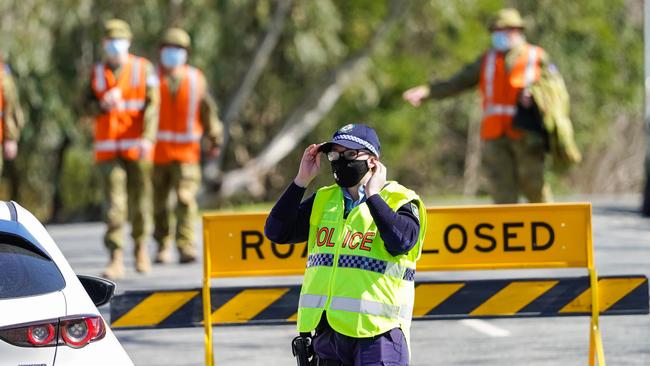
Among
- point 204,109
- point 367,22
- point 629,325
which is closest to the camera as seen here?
point 629,325

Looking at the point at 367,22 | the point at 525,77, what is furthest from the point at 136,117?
the point at 367,22

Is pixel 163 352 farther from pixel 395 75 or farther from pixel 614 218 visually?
pixel 395 75

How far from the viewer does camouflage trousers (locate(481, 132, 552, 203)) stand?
13070 millimetres

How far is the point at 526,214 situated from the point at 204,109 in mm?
7237

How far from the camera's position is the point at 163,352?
31.2 feet

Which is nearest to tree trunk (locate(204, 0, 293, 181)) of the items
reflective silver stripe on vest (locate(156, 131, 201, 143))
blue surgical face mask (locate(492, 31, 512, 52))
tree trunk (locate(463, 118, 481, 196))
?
tree trunk (locate(463, 118, 481, 196))

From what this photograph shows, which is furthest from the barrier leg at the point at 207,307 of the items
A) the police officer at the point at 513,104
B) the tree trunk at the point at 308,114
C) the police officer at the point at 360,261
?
the tree trunk at the point at 308,114

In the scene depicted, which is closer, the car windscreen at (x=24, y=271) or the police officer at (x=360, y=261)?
the car windscreen at (x=24, y=271)

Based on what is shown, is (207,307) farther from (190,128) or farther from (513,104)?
(190,128)

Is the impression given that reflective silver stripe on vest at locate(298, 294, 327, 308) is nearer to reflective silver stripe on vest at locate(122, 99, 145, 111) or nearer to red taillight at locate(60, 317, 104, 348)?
red taillight at locate(60, 317, 104, 348)

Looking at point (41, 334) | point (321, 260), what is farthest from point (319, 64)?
point (41, 334)

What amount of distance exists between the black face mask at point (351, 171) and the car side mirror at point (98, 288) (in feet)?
3.12

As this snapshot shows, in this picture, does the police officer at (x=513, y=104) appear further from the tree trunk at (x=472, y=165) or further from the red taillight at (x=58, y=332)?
the tree trunk at (x=472, y=165)

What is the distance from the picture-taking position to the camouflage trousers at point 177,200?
14.3 meters
